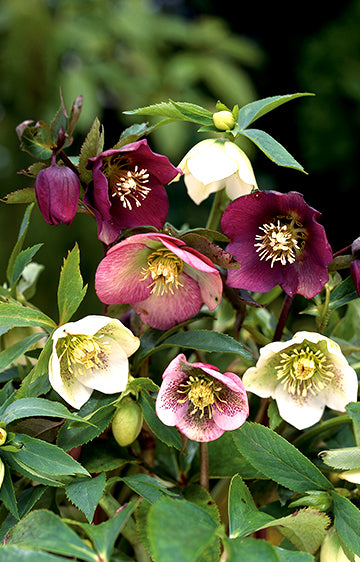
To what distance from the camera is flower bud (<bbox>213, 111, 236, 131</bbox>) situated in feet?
1.40

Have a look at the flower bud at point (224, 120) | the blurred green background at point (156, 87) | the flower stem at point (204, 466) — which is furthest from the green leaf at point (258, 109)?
the blurred green background at point (156, 87)

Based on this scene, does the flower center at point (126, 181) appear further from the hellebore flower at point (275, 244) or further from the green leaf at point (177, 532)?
the green leaf at point (177, 532)

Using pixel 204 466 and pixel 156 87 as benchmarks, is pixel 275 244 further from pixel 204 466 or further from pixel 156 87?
pixel 156 87

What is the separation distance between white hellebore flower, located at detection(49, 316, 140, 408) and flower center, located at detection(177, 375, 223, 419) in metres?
0.04

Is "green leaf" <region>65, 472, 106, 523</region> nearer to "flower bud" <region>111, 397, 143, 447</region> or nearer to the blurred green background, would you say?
"flower bud" <region>111, 397, 143, 447</region>

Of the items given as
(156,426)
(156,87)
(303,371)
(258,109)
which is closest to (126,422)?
(156,426)

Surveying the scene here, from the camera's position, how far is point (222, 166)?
408mm

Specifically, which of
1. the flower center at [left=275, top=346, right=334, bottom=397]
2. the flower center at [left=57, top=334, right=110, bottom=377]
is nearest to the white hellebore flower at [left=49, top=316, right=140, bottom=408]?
the flower center at [left=57, top=334, right=110, bottom=377]

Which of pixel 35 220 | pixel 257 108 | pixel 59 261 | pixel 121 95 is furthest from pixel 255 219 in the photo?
pixel 121 95

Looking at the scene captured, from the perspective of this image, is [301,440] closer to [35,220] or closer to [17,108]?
[35,220]

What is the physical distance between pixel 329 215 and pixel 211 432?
2087 millimetres

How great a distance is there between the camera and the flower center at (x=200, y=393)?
0.38m

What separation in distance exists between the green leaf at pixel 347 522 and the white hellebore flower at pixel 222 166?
21cm

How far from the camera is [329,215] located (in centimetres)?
236
